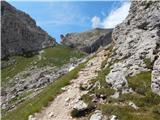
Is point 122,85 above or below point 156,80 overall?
below

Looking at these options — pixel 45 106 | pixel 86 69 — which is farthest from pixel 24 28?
pixel 45 106

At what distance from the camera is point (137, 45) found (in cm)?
3912

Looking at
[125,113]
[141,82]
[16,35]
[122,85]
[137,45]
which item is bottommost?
[125,113]

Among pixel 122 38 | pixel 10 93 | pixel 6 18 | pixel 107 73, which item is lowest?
pixel 10 93

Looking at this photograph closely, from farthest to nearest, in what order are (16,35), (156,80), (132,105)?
(16,35) < (156,80) < (132,105)

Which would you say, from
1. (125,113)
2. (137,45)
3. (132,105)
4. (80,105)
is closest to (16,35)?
(137,45)

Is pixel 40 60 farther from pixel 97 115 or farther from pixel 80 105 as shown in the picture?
pixel 97 115

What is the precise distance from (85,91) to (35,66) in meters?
67.8

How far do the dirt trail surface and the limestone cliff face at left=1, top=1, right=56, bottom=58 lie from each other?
3131 inches

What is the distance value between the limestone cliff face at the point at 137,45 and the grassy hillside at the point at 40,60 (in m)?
51.0

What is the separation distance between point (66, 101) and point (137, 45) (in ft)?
29.5

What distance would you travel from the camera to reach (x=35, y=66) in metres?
103

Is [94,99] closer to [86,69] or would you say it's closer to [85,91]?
[85,91]

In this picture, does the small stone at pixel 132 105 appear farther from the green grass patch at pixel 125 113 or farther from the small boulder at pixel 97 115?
the small boulder at pixel 97 115
